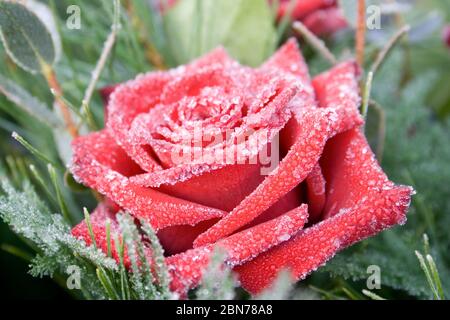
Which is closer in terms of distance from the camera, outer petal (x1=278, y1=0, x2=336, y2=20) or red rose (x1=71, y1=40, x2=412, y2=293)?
red rose (x1=71, y1=40, x2=412, y2=293)

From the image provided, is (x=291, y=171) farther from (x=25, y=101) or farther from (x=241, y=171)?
(x=25, y=101)

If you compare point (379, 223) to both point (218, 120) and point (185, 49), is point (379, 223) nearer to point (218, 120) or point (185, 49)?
point (218, 120)

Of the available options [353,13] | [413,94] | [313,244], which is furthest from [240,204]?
[413,94]

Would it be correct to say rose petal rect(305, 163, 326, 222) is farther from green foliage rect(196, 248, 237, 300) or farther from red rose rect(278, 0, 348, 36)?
red rose rect(278, 0, 348, 36)

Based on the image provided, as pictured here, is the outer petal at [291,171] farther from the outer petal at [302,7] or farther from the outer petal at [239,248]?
the outer petal at [302,7]

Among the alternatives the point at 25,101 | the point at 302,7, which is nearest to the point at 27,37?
the point at 25,101

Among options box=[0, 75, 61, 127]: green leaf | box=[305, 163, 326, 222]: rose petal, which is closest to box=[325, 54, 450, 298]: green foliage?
box=[305, 163, 326, 222]: rose petal
